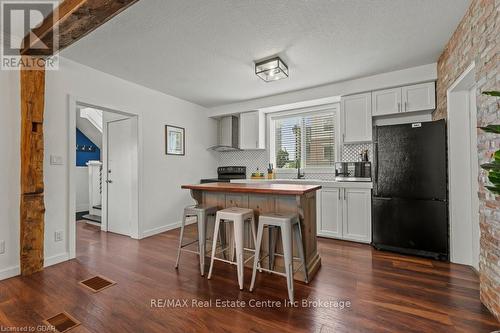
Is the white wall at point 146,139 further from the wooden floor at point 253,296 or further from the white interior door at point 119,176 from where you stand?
the wooden floor at point 253,296

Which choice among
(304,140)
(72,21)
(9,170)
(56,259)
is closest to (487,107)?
(304,140)

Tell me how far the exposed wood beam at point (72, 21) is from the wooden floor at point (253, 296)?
2391 mm

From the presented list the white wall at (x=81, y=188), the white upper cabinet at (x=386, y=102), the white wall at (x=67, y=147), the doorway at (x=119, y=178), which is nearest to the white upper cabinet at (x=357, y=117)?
the white upper cabinet at (x=386, y=102)

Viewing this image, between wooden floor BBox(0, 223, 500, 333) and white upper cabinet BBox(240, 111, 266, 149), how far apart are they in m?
2.61

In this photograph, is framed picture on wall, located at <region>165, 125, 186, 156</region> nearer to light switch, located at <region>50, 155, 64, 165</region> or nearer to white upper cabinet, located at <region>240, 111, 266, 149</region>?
white upper cabinet, located at <region>240, 111, 266, 149</region>

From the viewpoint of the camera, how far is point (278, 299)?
2.06 meters

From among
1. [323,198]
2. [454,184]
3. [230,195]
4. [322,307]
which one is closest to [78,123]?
[230,195]

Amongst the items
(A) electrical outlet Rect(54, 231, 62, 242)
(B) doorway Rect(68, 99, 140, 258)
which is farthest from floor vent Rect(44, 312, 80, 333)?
(B) doorway Rect(68, 99, 140, 258)

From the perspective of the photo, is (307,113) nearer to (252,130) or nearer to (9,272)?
(252,130)

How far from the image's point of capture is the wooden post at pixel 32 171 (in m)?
2.53

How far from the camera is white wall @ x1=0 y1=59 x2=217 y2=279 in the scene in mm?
2498

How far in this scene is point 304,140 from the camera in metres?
4.77

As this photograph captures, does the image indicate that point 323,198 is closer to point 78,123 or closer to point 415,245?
point 415,245

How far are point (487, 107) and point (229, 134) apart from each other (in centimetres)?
426
